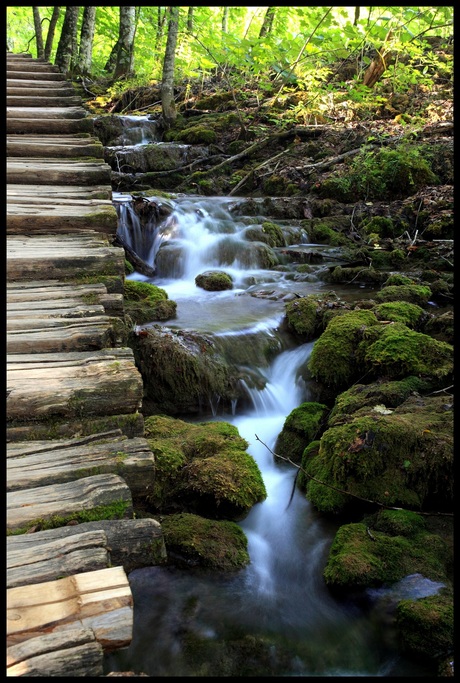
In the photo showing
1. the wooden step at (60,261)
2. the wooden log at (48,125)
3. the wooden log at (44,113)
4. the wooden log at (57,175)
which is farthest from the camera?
the wooden log at (44,113)

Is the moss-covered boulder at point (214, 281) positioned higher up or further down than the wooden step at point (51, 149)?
further down

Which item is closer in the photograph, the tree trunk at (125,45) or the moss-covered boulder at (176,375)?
the moss-covered boulder at (176,375)

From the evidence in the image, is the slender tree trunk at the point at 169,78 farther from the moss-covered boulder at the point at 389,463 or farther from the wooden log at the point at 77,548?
the wooden log at the point at 77,548

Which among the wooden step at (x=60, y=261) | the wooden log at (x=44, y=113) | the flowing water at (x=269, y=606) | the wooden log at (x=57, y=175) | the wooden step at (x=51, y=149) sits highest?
the wooden log at (x=44, y=113)

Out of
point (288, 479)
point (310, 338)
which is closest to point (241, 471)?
point (288, 479)

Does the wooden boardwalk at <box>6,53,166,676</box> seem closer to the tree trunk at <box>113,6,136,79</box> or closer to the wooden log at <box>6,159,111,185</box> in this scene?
the wooden log at <box>6,159,111,185</box>

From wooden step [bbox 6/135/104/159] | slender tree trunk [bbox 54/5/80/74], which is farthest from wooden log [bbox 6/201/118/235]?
slender tree trunk [bbox 54/5/80/74]

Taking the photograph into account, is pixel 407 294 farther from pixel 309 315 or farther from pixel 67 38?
pixel 67 38

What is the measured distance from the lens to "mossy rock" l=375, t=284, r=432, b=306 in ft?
25.1

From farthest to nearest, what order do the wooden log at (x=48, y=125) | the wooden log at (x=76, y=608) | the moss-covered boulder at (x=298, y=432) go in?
the wooden log at (x=48, y=125) < the moss-covered boulder at (x=298, y=432) < the wooden log at (x=76, y=608)

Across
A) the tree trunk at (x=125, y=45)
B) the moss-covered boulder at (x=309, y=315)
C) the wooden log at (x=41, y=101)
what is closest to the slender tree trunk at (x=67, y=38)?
the tree trunk at (x=125, y=45)

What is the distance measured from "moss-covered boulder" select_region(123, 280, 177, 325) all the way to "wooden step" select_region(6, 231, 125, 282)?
2.35m

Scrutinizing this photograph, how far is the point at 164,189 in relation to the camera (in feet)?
43.2

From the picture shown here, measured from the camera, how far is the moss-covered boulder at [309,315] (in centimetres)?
703
